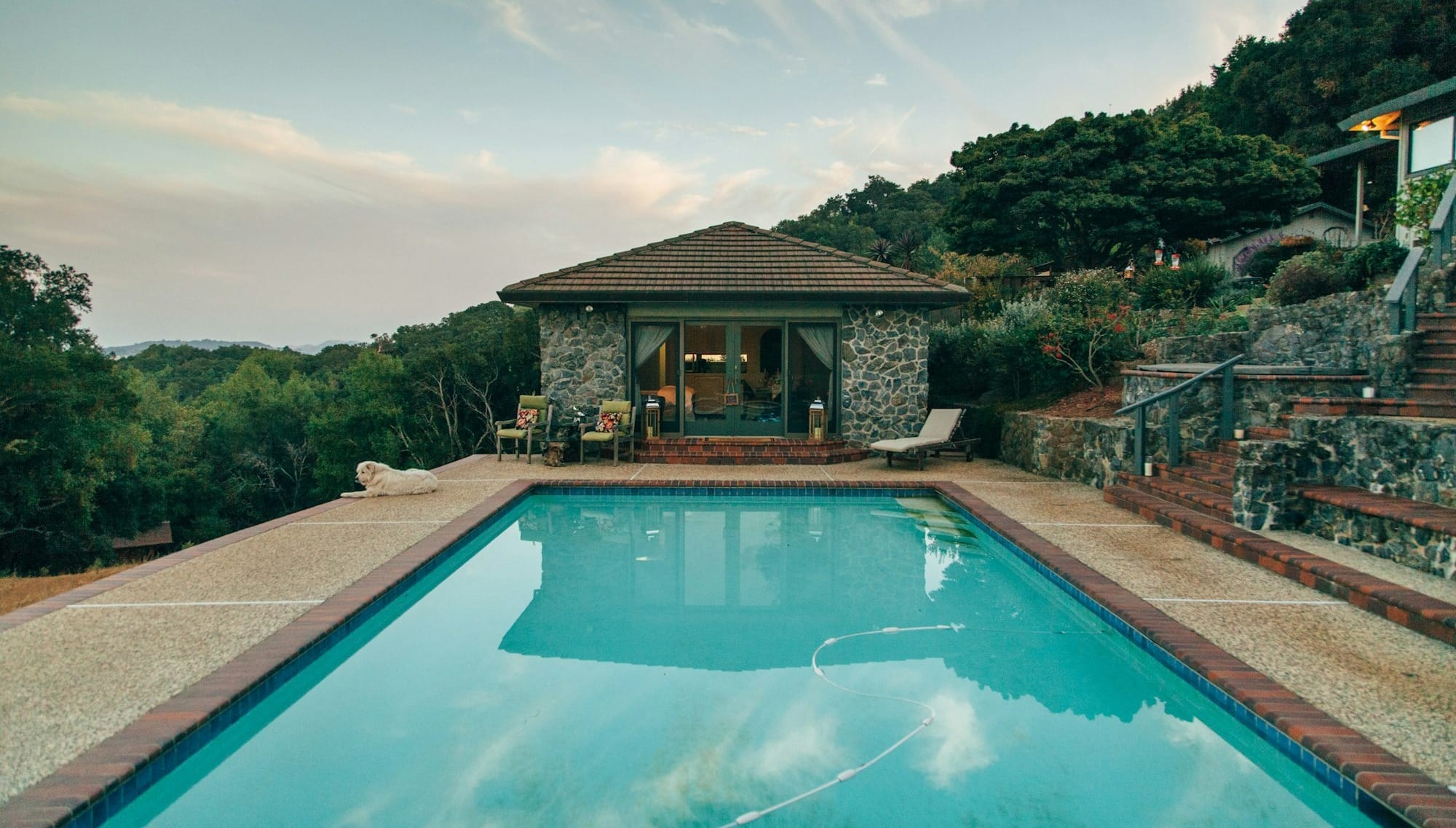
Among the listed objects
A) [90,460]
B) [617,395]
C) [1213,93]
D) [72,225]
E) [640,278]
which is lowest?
[90,460]

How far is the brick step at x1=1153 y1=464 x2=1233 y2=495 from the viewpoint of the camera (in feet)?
23.7

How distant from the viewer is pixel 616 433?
11312mm

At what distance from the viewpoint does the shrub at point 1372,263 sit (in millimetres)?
9320

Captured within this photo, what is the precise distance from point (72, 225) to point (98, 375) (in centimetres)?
438

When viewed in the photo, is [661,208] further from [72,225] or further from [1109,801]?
[1109,801]

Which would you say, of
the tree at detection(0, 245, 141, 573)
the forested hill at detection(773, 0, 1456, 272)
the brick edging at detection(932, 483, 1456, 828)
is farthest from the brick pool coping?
the tree at detection(0, 245, 141, 573)

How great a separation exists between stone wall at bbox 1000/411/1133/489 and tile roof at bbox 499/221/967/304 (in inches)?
94.6

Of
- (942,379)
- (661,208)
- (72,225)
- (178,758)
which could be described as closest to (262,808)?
(178,758)

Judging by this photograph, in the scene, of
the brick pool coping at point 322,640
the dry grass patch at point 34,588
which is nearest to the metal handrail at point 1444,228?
the brick pool coping at point 322,640

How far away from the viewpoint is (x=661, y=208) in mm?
22328

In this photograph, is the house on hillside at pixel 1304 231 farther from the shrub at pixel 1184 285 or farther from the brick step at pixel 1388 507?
the brick step at pixel 1388 507

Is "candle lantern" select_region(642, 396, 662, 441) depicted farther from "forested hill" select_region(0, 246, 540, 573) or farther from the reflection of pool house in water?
"forested hill" select_region(0, 246, 540, 573)

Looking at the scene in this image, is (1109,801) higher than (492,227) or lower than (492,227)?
lower

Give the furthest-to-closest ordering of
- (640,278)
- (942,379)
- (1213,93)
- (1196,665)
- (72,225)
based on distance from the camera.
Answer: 1. (1213,93)
2. (72,225)
3. (942,379)
4. (640,278)
5. (1196,665)
